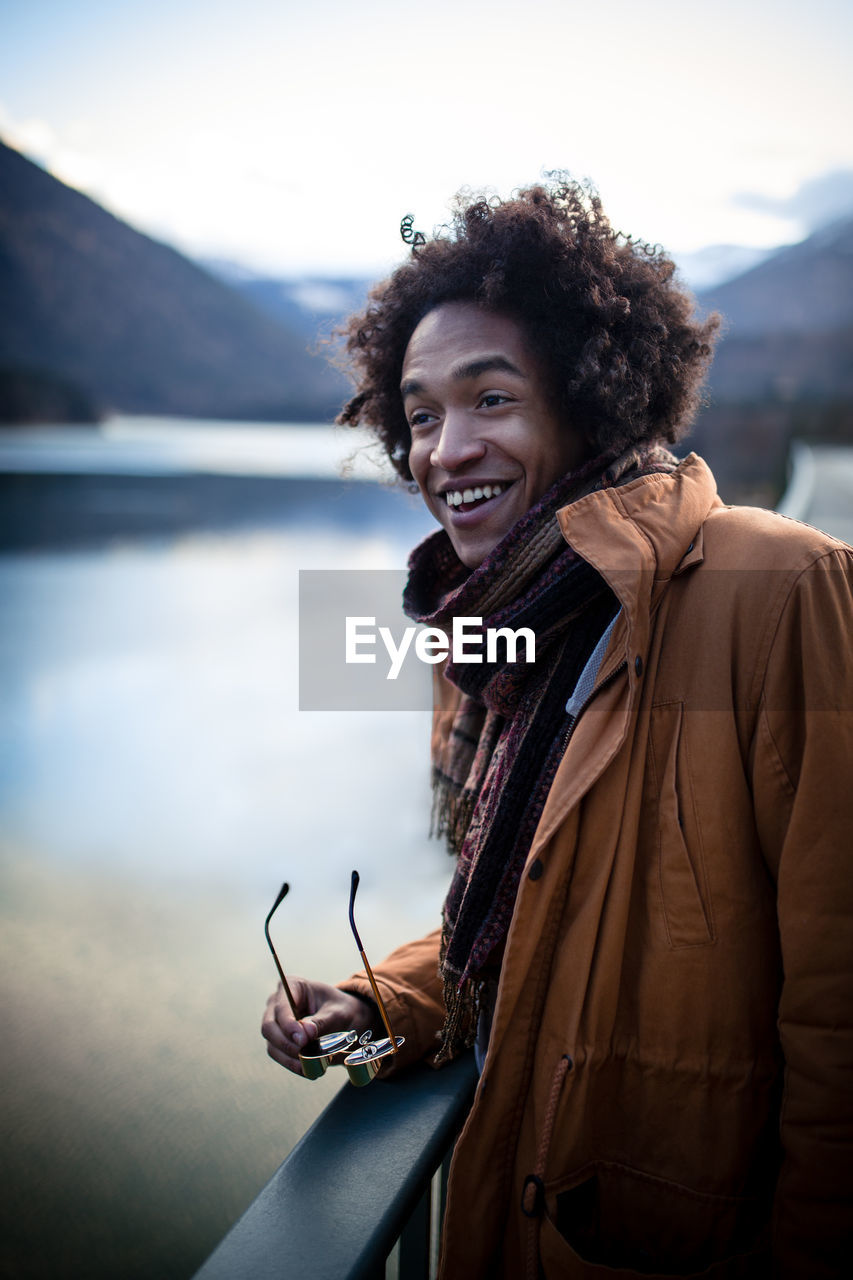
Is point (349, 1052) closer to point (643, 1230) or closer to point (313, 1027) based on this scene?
point (313, 1027)

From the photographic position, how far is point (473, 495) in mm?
1136

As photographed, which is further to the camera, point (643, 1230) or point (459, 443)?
point (459, 443)

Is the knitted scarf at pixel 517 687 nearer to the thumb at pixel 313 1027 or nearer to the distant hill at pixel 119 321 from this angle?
the thumb at pixel 313 1027

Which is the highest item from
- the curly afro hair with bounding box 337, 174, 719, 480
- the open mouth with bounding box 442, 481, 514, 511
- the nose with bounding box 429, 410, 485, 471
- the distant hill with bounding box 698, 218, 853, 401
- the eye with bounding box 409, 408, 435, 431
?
the distant hill with bounding box 698, 218, 853, 401

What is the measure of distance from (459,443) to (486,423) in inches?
2.1

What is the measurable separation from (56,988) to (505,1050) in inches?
91.5

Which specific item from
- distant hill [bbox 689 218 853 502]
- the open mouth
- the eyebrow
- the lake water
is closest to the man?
the open mouth

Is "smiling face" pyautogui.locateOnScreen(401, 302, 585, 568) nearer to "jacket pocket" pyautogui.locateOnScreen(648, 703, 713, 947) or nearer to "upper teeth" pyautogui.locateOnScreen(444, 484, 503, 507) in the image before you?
"upper teeth" pyautogui.locateOnScreen(444, 484, 503, 507)

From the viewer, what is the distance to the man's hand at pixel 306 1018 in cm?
100

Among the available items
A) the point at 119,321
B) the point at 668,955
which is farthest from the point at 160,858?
the point at 119,321

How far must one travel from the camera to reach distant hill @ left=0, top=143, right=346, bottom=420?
7938 mm

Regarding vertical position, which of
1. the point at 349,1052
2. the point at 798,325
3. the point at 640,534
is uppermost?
the point at 798,325

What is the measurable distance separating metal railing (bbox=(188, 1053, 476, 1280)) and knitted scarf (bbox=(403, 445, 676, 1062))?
8 cm

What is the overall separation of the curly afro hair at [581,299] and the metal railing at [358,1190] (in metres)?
0.97
